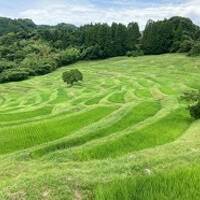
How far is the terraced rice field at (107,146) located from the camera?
12.2m

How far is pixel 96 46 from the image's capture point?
5187 inches

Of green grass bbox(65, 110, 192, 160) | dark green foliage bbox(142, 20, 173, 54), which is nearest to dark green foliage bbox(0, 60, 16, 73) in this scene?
dark green foliage bbox(142, 20, 173, 54)

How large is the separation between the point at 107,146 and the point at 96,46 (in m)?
106

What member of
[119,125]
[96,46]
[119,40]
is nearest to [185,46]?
[119,40]

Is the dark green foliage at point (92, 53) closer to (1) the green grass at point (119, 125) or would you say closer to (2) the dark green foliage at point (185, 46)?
(2) the dark green foliage at point (185, 46)

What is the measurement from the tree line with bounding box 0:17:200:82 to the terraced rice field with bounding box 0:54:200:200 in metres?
31.9

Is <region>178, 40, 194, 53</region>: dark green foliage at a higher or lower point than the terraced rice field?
lower

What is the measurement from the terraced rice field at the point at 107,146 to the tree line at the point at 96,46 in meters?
31.9

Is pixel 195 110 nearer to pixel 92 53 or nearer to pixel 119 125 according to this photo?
pixel 119 125

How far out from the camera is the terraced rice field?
479 inches

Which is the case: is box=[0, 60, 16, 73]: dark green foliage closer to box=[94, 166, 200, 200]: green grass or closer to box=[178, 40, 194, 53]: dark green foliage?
box=[178, 40, 194, 53]: dark green foliage

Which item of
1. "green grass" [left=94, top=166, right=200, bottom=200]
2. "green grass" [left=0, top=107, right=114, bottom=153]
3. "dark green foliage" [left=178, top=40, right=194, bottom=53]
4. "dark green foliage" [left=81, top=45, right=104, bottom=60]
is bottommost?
"dark green foliage" [left=81, top=45, right=104, bottom=60]

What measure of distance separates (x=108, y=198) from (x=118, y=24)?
422ft

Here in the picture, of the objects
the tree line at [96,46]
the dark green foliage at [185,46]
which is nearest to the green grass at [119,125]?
the dark green foliage at [185,46]
